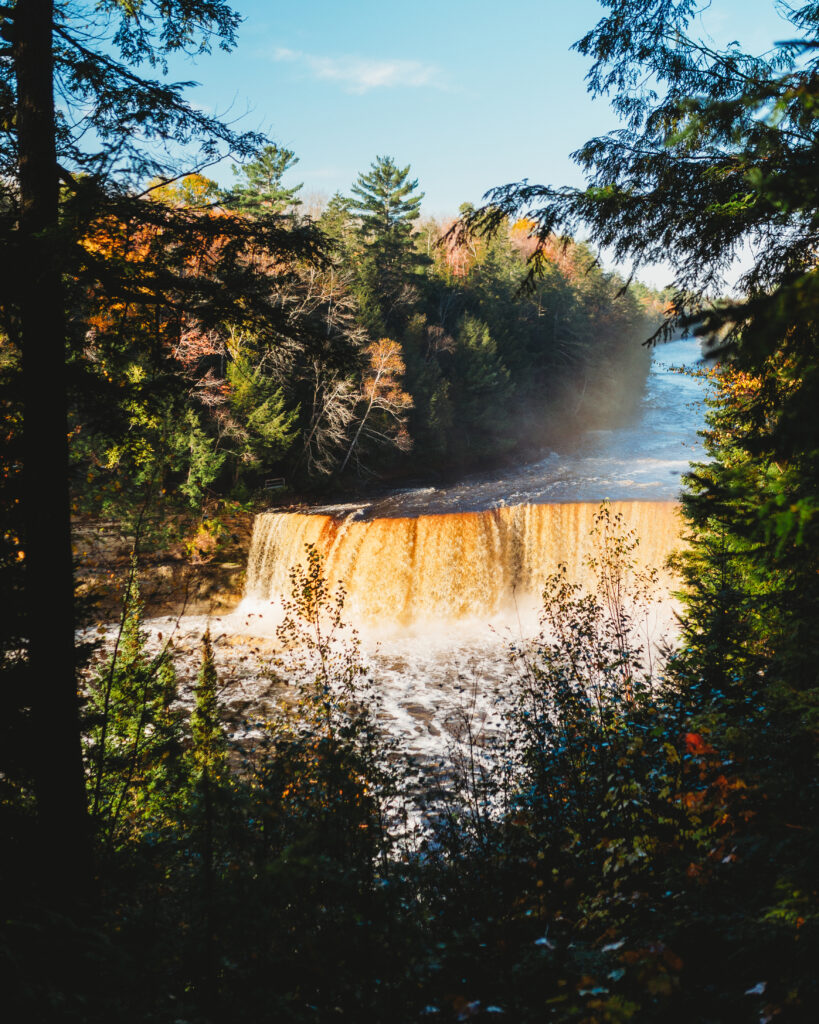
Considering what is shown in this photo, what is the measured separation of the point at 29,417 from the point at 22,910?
9.38 feet

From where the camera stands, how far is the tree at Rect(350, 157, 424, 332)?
96.3 ft

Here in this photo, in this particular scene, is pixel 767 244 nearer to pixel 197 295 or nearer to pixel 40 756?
Result: pixel 197 295

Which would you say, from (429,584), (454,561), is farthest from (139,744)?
(454,561)

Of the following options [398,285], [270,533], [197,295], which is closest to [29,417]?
[197,295]

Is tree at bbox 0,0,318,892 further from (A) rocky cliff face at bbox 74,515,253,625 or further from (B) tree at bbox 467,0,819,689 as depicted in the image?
(A) rocky cliff face at bbox 74,515,253,625

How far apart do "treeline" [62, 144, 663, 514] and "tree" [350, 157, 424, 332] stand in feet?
0.27

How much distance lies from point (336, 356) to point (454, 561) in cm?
1214

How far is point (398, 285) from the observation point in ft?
97.2

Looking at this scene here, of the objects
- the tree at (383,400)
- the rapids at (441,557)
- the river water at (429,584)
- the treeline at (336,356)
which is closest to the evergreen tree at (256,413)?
the treeline at (336,356)

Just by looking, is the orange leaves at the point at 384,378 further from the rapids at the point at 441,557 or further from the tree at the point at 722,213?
the tree at the point at 722,213

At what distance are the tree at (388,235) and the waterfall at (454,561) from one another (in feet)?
52.3

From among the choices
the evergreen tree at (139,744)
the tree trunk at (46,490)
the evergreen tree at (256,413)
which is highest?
the evergreen tree at (256,413)

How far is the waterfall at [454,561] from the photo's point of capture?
53.5 feet

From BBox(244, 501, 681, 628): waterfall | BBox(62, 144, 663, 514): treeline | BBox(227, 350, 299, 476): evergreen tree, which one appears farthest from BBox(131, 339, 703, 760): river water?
BBox(62, 144, 663, 514): treeline
